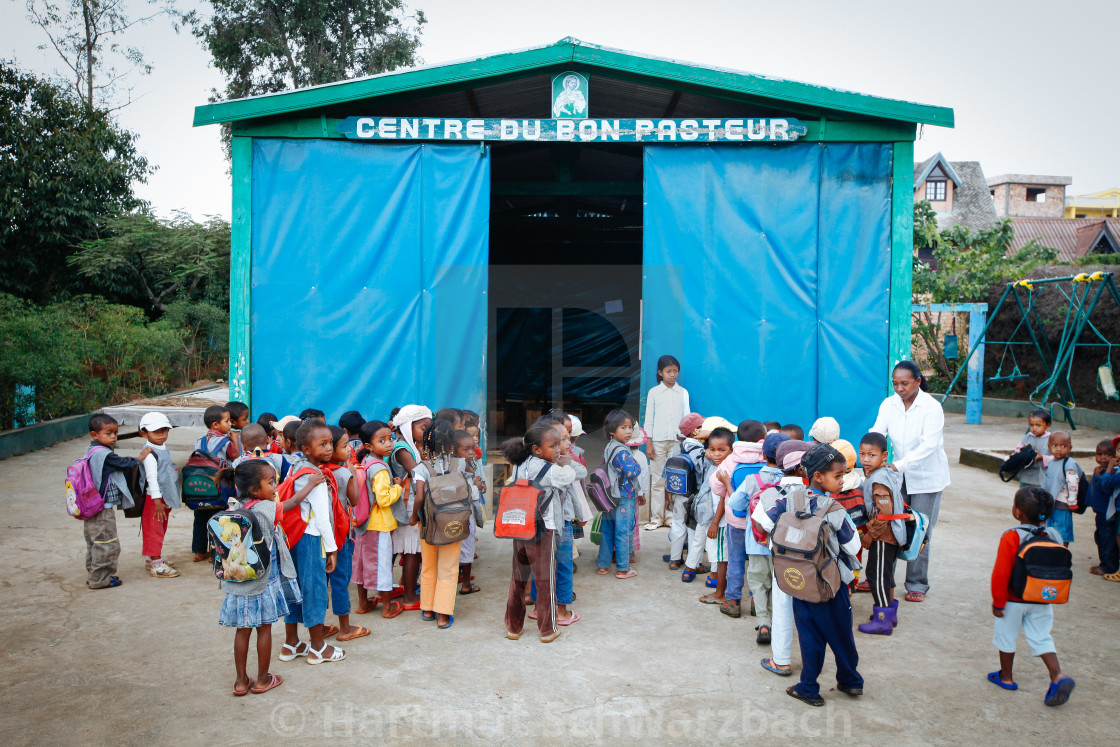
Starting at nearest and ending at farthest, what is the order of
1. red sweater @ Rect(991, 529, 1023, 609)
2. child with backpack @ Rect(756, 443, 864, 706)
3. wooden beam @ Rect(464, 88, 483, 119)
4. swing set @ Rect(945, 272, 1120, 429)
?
child with backpack @ Rect(756, 443, 864, 706) → red sweater @ Rect(991, 529, 1023, 609) → wooden beam @ Rect(464, 88, 483, 119) → swing set @ Rect(945, 272, 1120, 429)

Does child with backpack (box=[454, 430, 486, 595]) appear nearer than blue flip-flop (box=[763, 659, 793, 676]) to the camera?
No

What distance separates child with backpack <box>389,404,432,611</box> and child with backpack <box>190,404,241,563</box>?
1.43m

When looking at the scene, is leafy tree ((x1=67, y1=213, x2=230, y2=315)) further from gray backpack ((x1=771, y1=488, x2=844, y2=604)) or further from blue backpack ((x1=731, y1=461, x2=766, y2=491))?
gray backpack ((x1=771, y1=488, x2=844, y2=604))

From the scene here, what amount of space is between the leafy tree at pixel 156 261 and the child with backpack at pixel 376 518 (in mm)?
15755

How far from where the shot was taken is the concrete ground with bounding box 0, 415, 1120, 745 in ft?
11.3

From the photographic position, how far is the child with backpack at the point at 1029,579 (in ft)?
11.9

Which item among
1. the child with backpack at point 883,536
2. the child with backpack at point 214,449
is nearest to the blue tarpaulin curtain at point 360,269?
the child with backpack at point 214,449

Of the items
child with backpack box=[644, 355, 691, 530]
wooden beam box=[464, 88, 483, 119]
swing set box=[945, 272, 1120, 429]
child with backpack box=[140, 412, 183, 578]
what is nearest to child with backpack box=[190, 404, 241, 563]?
child with backpack box=[140, 412, 183, 578]

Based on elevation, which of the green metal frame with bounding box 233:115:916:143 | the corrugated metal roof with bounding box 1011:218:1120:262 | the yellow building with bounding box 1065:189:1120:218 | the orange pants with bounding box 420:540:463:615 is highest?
the yellow building with bounding box 1065:189:1120:218

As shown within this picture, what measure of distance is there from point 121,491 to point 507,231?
26.4 feet

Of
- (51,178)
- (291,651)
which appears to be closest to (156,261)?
(51,178)

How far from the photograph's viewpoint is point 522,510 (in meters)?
4.37

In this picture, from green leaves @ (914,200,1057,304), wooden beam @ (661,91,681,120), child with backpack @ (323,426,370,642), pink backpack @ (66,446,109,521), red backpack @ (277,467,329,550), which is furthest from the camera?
green leaves @ (914,200,1057,304)

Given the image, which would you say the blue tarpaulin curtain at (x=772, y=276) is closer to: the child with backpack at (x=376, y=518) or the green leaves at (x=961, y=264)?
the child with backpack at (x=376, y=518)
